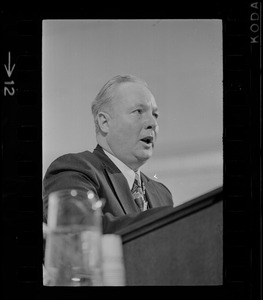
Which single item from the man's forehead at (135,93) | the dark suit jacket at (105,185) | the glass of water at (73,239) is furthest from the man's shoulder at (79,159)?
the man's forehead at (135,93)

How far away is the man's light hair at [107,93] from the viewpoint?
96.2 inches

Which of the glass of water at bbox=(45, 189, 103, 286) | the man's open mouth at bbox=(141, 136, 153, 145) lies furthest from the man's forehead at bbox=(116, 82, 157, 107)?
the glass of water at bbox=(45, 189, 103, 286)

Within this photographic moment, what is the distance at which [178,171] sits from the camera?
2439 millimetres

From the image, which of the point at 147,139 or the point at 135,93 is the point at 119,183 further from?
the point at 135,93

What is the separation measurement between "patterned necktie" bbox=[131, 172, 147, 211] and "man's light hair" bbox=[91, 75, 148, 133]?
0.26 m

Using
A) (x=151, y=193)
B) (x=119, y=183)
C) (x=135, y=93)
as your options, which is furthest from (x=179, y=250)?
(x=135, y=93)
